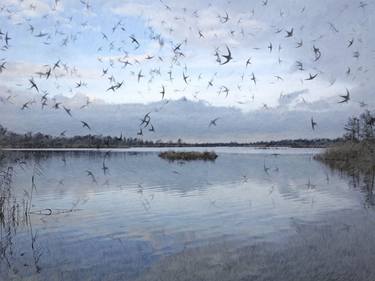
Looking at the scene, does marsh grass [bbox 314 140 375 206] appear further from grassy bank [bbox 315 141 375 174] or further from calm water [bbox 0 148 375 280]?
calm water [bbox 0 148 375 280]

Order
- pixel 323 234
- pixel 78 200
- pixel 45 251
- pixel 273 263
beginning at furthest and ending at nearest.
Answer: pixel 78 200 < pixel 323 234 < pixel 45 251 < pixel 273 263

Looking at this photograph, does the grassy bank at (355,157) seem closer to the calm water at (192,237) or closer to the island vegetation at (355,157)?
the island vegetation at (355,157)

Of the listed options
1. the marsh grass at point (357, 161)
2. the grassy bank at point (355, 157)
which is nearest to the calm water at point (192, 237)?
the marsh grass at point (357, 161)

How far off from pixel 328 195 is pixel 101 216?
14.5 meters

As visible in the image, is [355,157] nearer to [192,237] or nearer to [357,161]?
[357,161]

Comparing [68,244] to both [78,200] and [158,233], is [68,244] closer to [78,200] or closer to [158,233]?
[158,233]

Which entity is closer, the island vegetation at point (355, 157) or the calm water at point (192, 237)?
the calm water at point (192, 237)

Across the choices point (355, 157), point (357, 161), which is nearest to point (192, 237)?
point (357, 161)

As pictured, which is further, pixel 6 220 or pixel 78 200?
pixel 78 200

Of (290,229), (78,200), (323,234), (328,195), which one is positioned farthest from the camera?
(328,195)

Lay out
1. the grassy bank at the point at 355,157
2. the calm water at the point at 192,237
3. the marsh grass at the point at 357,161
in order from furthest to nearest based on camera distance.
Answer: the grassy bank at the point at 355,157 < the marsh grass at the point at 357,161 < the calm water at the point at 192,237

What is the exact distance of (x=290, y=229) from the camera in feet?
53.1

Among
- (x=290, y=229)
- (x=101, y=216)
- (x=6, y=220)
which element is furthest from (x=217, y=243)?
(x=6, y=220)

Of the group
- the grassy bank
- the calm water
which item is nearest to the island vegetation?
the grassy bank
